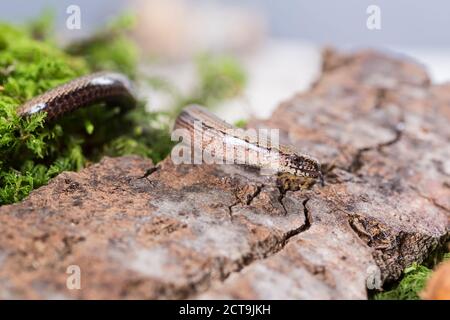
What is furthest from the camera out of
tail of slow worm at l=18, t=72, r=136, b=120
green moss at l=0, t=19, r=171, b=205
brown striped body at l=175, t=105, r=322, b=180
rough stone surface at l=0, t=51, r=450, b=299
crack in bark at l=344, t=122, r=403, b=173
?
crack in bark at l=344, t=122, r=403, b=173

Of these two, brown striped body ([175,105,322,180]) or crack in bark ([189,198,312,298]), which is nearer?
crack in bark ([189,198,312,298])

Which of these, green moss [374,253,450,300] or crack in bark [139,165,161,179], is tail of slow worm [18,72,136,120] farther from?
green moss [374,253,450,300]

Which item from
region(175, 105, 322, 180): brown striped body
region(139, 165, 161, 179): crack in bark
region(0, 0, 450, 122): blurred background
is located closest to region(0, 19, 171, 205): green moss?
region(139, 165, 161, 179): crack in bark

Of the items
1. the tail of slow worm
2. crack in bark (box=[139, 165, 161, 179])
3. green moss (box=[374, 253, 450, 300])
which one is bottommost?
green moss (box=[374, 253, 450, 300])

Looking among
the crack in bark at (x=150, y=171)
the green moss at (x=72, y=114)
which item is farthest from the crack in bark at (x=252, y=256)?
the green moss at (x=72, y=114)

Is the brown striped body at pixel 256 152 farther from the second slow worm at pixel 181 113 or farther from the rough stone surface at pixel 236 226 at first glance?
the rough stone surface at pixel 236 226
